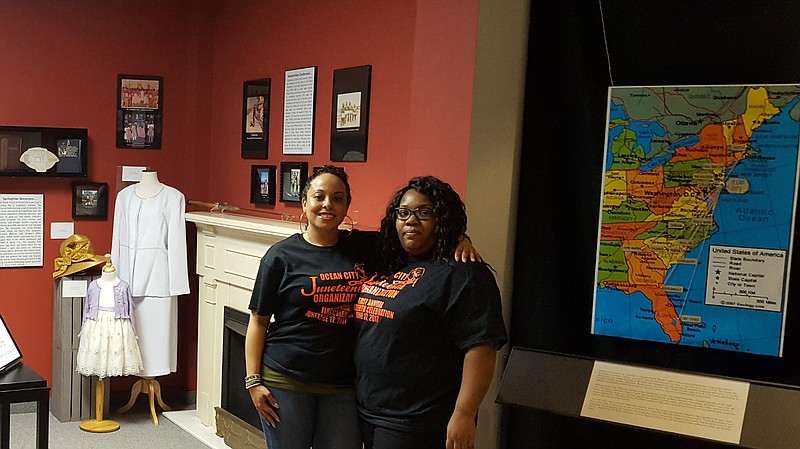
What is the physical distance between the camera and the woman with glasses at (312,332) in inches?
95.5

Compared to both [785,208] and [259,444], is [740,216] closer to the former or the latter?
[785,208]

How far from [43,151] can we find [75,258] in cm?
63

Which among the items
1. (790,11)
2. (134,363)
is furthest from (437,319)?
(134,363)

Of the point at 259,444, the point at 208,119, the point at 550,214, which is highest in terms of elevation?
the point at 208,119

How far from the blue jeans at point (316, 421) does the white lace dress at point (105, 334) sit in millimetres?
2268

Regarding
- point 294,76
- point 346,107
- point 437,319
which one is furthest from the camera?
point 294,76

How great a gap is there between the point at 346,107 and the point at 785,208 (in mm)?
2035

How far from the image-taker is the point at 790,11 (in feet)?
7.83

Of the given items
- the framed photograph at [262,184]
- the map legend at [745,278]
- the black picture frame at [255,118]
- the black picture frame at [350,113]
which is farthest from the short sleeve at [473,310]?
the black picture frame at [255,118]

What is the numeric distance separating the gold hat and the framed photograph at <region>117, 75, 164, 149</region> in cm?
66

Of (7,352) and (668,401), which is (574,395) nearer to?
(668,401)

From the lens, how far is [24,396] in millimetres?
2943

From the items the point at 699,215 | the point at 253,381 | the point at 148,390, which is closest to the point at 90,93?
the point at 148,390

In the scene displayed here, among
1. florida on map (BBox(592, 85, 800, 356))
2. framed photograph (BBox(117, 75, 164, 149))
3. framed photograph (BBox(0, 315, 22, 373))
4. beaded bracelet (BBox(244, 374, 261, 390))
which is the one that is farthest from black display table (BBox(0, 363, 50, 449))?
framed photograph (BBox(117, 75, 164, 149))
